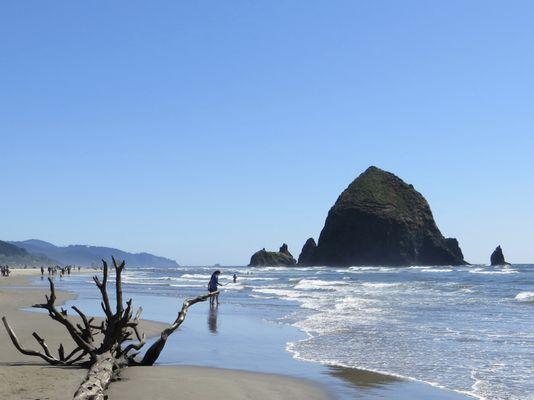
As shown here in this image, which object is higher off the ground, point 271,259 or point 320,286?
point 271,259

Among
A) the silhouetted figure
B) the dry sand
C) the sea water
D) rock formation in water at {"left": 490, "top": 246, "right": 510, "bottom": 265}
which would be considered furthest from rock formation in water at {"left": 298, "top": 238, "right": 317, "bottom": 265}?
the dry sand

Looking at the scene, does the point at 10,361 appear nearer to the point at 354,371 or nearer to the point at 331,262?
the point at 354,371

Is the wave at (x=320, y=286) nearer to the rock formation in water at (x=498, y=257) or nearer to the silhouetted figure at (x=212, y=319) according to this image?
the silhouetted figure at (x=212, y=319)

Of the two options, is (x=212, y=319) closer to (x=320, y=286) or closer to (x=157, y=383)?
(x=157, y=383)

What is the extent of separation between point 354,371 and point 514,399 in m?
2.65

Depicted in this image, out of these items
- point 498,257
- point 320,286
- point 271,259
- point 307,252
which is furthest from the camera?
point 271,259

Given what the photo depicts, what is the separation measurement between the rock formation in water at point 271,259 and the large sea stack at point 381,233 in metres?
14.0

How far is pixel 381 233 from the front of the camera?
130 m

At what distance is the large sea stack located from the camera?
12750 cm

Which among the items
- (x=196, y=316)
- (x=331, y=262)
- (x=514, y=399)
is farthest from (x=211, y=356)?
(x=331, y=262)

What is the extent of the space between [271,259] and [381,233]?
3419cm

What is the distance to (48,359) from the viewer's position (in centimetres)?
923

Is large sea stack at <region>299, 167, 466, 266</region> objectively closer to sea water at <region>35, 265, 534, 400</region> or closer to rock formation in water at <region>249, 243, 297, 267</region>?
rock formation in water at <region>249, 243, 297, 267</region>

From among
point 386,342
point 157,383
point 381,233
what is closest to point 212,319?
point 386,342
